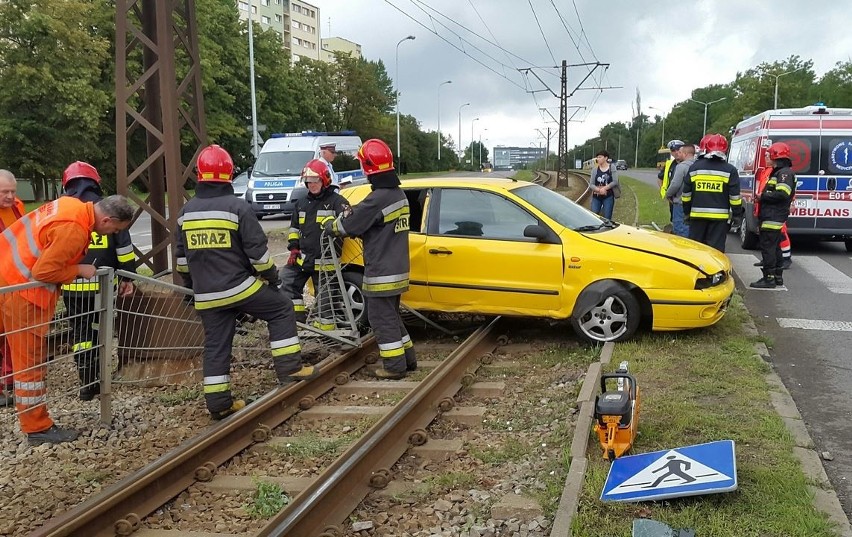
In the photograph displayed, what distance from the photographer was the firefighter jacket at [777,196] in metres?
9.47

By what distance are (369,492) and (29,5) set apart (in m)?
35.0

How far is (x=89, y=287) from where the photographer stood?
5.47 meters

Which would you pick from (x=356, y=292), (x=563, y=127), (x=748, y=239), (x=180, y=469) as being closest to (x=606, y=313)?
(x=356, y=292)

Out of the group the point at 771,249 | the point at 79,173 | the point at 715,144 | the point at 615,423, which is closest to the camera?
the point at 615,423

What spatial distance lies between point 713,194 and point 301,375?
5682 millimetres

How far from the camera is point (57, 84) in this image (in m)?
31.4

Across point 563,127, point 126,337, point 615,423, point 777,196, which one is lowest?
point 615,423

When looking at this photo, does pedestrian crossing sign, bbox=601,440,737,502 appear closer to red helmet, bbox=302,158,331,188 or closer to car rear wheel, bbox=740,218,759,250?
red helmet, bbox=302,158,331,188

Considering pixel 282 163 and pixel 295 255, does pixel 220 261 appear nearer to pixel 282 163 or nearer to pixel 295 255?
pixel 295 255

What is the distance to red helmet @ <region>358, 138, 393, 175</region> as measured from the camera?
20.0ft

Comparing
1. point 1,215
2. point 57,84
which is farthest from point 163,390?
point 57,84

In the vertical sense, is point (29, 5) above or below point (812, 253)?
above

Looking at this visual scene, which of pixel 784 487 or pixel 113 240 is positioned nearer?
pixel 784 487

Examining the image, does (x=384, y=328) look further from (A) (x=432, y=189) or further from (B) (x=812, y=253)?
(B) (x=812, y=253)
